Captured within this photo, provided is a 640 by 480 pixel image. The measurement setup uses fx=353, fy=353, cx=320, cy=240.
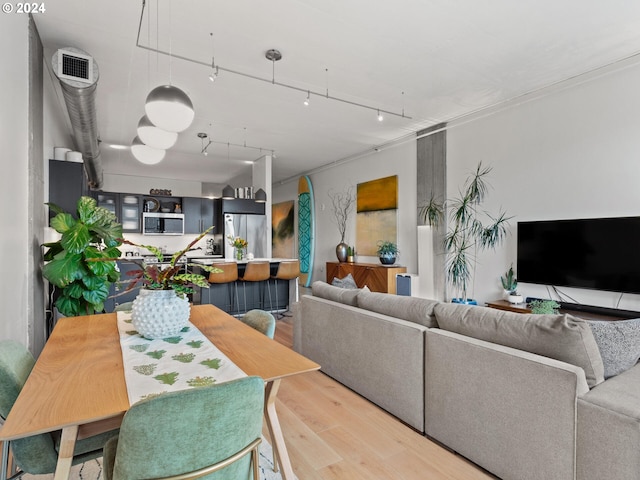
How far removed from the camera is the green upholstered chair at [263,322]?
6.63ft

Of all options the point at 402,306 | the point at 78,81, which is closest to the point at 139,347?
the point at 402,306

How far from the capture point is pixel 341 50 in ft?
A: 11.5

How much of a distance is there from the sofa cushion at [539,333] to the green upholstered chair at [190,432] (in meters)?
1.48

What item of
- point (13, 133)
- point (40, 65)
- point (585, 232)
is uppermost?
point (40, 65)

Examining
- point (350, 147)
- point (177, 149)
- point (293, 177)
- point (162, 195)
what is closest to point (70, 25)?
point (177, 149)

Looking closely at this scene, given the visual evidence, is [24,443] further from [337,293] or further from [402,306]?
[337,293]

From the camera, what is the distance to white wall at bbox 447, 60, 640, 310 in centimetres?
376

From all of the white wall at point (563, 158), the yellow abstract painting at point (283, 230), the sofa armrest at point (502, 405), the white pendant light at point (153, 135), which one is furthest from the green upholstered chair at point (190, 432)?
the yellow abstract painting at point (283, 230)

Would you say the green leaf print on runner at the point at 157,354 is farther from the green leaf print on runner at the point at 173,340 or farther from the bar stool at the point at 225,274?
the bar stool at the point at 225,274

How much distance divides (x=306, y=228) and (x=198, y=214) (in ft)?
8.79

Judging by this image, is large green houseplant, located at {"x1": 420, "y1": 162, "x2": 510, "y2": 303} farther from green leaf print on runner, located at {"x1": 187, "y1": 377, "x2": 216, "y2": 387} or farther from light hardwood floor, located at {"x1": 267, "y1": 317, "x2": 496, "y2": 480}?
green leaf print on runner, located at {"x1": 187, "y1": 377, "x2": 216, "y2": 387}

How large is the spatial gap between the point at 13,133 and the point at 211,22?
175cm

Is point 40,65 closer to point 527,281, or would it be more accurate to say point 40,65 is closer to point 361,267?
point 361,267

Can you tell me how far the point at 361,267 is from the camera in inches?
265
